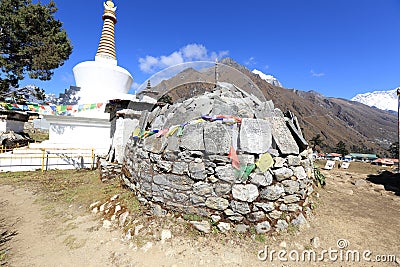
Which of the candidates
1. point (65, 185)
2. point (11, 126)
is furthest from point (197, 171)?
point (11, 126)

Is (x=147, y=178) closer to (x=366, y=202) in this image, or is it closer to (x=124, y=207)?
(x=124, y=207)

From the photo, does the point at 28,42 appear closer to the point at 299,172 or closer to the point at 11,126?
the point at 11,126

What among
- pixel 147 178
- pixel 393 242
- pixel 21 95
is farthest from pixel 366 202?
pixel 21 95

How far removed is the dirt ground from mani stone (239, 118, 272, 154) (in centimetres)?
168

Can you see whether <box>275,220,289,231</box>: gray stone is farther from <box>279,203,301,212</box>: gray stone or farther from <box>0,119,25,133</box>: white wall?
<box>0,119,25,133</box>: white wall

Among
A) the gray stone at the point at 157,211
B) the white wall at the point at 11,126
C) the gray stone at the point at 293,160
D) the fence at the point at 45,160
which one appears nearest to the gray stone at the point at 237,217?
the gray stone at the point at 157,211

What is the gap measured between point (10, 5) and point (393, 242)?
73.8 feet

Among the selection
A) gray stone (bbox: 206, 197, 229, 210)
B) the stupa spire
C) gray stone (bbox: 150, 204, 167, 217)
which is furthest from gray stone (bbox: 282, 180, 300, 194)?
the stupa spire

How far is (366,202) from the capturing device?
6.10m

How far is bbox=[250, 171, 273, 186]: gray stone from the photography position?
3.92m

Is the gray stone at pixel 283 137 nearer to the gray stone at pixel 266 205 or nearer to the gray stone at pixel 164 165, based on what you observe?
the gray stone at pixel 266 205

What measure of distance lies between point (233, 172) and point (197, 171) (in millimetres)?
723

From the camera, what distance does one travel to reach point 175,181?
4207mm

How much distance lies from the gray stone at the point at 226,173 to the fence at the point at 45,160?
8758 millimetres
